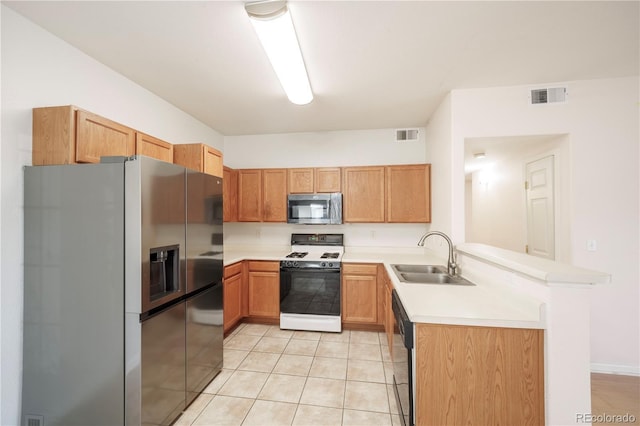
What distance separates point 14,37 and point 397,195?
3563mm

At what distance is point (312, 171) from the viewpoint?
11.9ft

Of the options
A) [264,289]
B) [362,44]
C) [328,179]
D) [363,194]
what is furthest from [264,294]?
[362,44]

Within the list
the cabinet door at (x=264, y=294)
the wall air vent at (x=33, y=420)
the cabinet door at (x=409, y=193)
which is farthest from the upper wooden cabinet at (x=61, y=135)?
the cabinet door at (x=409, y=193)

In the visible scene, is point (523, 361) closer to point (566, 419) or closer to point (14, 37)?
point (566, 419)

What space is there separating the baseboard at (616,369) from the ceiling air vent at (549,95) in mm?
2430

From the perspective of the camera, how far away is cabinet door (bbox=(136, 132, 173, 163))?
2052 millimetres

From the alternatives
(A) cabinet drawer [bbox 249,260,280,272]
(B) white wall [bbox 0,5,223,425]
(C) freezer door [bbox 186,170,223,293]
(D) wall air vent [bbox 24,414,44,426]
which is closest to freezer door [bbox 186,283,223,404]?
(C) freezer door [bbox 186,170,223,293]

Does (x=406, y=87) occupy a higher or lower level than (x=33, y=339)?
higher

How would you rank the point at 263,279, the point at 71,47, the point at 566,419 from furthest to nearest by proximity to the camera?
the point at 263,279 → the point at 71,47 → the point at 566,419

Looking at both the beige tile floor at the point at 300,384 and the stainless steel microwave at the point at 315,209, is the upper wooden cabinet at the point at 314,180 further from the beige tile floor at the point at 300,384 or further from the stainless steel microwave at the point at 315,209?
the beige tile floor at the point at 300,384

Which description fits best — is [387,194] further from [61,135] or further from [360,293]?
[61,135]

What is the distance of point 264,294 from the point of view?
3.36m

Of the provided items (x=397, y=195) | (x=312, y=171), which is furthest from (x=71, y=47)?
(x=397, y=195)

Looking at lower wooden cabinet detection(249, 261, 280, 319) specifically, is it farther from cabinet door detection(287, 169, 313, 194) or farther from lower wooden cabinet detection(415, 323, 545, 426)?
lower wooden cabinet detection(415, 323, 545, 426)
